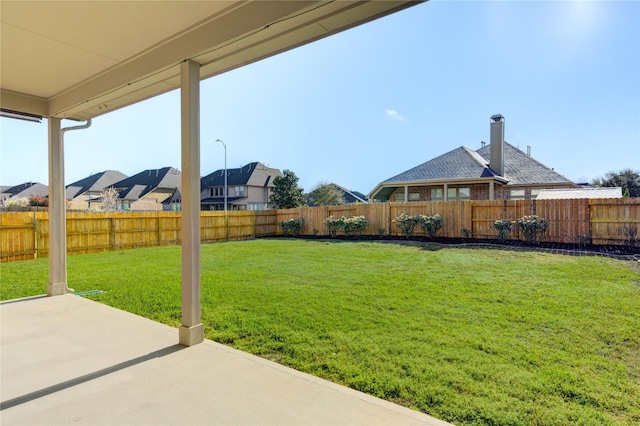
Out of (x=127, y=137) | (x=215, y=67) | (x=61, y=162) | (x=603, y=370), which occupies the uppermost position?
(x=127, y=137)

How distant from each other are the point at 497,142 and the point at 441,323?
46.7 feet

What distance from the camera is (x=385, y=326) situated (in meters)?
3.57

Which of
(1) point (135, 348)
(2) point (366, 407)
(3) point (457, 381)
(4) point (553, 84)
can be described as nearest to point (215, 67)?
(1) point (135, 348)

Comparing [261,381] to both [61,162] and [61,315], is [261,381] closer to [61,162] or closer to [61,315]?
[61,315]

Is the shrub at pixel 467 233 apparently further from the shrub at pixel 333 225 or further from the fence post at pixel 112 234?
the fence post at pixel 112 234

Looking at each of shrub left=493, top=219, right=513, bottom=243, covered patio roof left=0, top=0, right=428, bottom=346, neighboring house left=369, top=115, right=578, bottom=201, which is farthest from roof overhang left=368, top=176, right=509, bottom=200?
covered patio roof left=0, top=0, right=428, bottom=346

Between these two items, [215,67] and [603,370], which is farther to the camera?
[215,67]

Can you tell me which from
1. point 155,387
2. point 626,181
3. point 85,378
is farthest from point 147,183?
point 626,181

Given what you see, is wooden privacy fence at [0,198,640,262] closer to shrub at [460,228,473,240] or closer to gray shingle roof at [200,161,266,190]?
shrub at [460,228,473,240]

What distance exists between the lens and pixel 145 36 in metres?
2.97

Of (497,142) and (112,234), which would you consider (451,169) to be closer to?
(497,142)

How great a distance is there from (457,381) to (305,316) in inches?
76.2

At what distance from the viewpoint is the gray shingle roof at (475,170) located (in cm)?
1510

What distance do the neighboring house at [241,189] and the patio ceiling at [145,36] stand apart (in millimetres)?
26464
